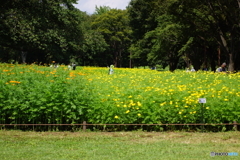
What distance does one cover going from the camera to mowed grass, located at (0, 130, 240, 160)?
20.5 feet

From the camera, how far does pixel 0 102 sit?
9.23 meters

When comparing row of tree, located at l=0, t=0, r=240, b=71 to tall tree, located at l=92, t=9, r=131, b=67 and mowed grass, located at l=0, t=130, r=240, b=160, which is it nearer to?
tall tree, located at l=92, t=9, r=131, b=67

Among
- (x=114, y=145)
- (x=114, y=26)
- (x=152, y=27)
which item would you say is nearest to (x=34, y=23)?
(x=152, y=27)

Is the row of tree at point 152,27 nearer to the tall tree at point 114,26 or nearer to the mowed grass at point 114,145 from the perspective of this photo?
the tall tree at point 114,26

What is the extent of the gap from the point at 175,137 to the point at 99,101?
254 centimetres

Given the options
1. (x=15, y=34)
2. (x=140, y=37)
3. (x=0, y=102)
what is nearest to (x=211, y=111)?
(x=0, y=102)

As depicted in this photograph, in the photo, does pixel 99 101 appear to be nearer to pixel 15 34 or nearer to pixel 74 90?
pixel 74 90

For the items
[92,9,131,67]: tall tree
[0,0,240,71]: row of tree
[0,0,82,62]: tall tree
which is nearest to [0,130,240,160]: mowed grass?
[0,0,240,71]: row of tree

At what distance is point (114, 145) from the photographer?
713 centimetres

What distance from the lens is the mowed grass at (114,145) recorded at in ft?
20.5

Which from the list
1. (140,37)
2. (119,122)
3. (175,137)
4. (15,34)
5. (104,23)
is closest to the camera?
(175,137)

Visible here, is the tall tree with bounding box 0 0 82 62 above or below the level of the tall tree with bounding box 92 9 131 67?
below

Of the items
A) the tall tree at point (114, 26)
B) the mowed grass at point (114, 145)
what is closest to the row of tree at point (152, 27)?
the tall tree at point (114, 26)

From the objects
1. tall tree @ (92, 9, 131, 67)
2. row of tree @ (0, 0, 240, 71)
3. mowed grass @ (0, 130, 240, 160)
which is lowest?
mowed grass @ (0, 130, 240, 160)
